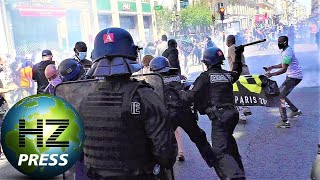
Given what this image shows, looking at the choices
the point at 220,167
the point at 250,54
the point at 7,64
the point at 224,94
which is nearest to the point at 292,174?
the point at 220,167

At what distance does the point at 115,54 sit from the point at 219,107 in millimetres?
1878

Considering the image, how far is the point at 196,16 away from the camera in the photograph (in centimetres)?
2458

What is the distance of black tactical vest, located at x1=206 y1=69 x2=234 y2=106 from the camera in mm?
3875

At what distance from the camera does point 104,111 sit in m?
2.27

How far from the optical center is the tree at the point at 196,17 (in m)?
24.1

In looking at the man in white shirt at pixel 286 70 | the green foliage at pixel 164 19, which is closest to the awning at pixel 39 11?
the green foliage at pixel 164 19

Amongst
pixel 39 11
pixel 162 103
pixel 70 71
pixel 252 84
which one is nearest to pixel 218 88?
pixel 70 71

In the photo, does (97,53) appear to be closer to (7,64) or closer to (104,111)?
(104,111)

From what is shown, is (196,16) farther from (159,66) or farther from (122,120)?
(122,120)

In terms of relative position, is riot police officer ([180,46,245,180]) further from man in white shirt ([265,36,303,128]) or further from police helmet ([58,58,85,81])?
man in white shirt ([265,36,303,128])

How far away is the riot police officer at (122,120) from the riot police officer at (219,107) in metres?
1.63

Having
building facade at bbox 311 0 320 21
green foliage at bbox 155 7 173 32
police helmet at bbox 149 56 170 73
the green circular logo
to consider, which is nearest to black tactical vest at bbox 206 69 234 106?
police helmet at bbox 149 56 170 73

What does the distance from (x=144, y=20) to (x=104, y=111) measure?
86.8 ft

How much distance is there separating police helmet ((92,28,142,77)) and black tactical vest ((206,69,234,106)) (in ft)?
5.57
